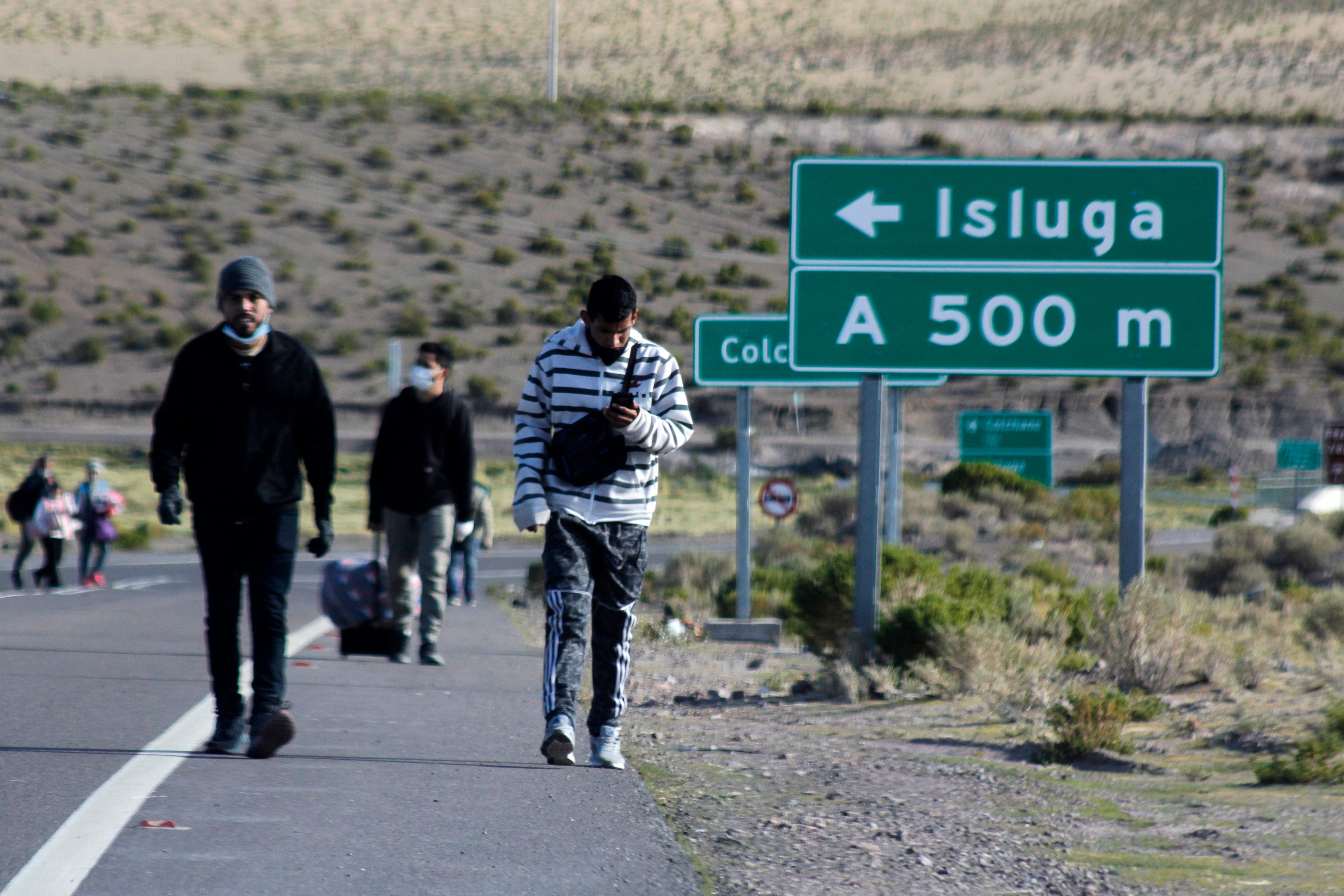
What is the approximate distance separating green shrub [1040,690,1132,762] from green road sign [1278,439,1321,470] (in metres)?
31.5

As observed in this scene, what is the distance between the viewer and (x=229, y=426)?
6.67 m

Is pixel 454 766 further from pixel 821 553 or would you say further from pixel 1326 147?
pixel 1326 147

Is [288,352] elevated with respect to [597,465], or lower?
elevated

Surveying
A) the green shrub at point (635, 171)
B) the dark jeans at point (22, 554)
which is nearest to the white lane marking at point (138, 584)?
the dark jeans at point (22, 554)

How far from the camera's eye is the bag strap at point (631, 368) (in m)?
6.51

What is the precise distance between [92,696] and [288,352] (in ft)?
9.93

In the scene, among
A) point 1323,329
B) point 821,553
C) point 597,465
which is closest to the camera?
point 597,465

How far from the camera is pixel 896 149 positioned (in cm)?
8838

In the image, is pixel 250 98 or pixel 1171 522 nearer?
pixel 1171 522

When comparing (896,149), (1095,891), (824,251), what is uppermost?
(896,149)

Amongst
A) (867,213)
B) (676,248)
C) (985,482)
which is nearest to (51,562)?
(867,213)

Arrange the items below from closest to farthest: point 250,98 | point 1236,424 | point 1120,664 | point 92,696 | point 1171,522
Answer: point 92,696 → point 1120,664 → point 1171,522 → point 1236,424 → point 250,98

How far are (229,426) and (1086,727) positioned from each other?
14.1 ft

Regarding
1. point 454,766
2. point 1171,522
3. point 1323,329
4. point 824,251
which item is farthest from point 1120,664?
point 1323,329
